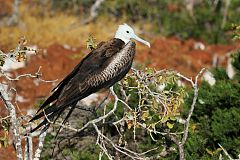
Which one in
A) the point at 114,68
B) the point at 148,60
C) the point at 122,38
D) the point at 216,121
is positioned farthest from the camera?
the point at 148,60

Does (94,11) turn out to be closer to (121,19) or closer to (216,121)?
(121,19)

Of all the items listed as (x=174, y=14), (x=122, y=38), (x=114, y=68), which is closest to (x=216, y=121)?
(x=122, y=38)

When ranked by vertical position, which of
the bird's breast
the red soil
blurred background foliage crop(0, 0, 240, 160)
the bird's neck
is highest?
blurred background foliage crop(0, 0, 240, 160)

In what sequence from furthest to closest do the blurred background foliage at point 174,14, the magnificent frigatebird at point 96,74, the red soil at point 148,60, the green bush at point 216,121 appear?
the blurred background foliage at point 174,14 < the red soil at point 148,60 < the green bush at point 216,121 < the magnificent frigatebird at point 96,74

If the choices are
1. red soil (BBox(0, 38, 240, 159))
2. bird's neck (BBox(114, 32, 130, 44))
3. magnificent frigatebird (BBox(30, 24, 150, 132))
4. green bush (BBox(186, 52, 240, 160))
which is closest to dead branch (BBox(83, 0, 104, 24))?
red soil (BBox(0, 38, 240, 159))

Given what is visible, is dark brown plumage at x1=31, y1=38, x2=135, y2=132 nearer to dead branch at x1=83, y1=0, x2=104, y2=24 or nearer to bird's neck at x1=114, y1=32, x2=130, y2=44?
bird's neck at x1=114, y1=32, x2=130, y2=44

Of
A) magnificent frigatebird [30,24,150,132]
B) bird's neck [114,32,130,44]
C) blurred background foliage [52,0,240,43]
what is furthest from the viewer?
blurred background foliage [52,0,240,43]

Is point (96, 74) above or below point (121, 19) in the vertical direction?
below

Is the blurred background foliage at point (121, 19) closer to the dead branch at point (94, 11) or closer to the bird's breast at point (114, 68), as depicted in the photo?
the dead branch at point (94, 11)

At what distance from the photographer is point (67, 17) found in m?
13.2

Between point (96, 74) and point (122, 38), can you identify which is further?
point (122, 38)

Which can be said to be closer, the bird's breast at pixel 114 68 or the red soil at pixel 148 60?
the bird's breast at pixel 114 68

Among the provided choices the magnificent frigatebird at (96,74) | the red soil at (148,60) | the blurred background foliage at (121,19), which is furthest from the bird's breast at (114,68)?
the blurred background foliage at (121,19)

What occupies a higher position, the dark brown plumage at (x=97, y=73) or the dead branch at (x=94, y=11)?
the dead branch at (x=94, y=11)
